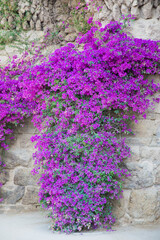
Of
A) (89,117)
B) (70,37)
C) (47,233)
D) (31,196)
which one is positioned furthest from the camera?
(70,37)

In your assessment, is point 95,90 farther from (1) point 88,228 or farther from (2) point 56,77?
(1) point 88,228

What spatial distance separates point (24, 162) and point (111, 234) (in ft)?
4.75

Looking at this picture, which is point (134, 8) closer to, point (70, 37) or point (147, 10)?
point (147, 10)

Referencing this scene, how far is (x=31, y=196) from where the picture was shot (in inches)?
144

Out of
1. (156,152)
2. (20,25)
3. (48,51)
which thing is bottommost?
(156,152)

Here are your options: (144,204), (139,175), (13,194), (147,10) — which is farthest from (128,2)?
(13,194)

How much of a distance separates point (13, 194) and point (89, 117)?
4.87 feet

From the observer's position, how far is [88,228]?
9.29 ft

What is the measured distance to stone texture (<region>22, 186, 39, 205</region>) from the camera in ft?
12.0

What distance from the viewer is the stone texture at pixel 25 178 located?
12.1ft

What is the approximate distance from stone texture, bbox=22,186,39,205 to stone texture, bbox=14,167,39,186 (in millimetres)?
75

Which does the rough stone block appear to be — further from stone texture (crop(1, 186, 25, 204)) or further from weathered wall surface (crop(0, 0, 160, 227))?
stone texture (crop(1, 186, 25, 204))

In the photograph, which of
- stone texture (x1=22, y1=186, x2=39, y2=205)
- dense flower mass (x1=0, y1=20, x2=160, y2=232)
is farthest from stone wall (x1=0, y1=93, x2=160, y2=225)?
stone texture (x1=22, y1=186, x2=39, y2=205)

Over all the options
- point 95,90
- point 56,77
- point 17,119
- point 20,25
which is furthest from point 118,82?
point 20,25
